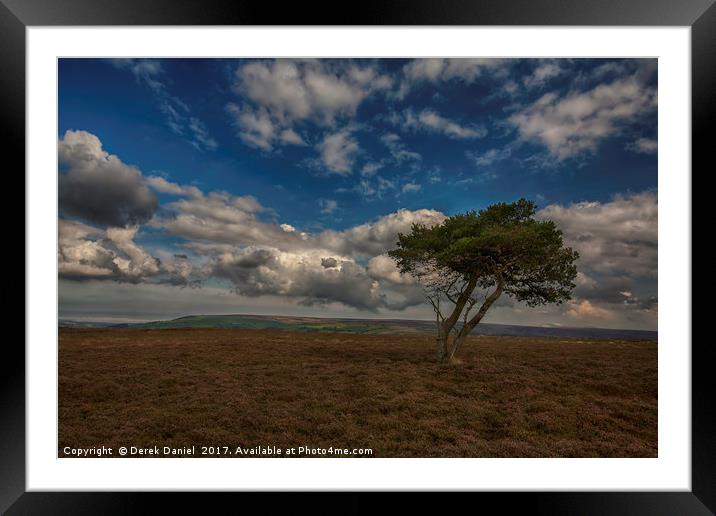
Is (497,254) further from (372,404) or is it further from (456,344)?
(372,404)

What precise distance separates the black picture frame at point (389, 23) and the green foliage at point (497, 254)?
3.97 m

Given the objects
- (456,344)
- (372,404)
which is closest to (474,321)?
(456,344)

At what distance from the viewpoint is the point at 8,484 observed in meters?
3.10

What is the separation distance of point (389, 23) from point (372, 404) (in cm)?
597

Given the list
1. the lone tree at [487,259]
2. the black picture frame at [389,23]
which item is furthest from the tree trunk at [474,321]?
the black picture frame at [389,23]

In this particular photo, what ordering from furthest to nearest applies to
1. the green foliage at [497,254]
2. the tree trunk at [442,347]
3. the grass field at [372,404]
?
the tree trunk at [442,347]
the green foliage at [497,254]
the grass field at [372,404]

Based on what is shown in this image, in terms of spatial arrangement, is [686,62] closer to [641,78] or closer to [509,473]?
[641,78]

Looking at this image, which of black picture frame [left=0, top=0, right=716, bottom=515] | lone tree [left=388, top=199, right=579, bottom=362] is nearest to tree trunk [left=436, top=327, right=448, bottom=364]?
lone tree [left=388, top=199, right=579, bottom=362]

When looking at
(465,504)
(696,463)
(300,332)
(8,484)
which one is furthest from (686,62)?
(300,332)

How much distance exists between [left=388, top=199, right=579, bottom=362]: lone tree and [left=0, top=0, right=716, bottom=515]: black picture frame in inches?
157

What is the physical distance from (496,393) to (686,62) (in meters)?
6.04

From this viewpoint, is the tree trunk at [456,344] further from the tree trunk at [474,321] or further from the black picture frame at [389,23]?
the black picture frame at [389,23]

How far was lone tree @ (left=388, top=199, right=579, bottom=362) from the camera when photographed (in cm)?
715

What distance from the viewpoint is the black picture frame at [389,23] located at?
10.1 feet
